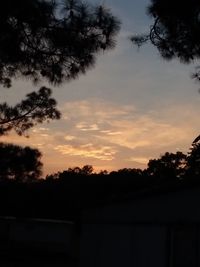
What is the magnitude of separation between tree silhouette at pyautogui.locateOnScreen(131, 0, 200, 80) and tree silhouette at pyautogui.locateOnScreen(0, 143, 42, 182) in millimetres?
10193

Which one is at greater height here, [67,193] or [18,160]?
[67,193]

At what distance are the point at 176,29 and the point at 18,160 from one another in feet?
35.6

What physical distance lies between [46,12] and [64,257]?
75.3ft

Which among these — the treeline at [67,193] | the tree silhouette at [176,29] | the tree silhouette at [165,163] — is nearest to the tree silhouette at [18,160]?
the tree silhouette at [176,29]

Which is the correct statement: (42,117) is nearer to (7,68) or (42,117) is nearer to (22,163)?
(22,163)

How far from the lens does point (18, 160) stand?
70.8 ft

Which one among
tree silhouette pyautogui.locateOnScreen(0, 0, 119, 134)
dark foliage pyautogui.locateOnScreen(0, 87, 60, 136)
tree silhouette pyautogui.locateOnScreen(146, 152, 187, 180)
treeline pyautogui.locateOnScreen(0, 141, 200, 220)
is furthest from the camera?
tree silhouette pyautogui.locateOnScreen(146, 152, 187, 180)

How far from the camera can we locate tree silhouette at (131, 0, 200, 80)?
11258mm

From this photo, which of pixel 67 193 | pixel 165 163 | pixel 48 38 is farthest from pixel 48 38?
pixel 165 163

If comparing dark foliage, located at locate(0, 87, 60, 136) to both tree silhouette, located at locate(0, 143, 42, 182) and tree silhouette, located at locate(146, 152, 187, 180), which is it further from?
tree silhouette, located at locate(146, 152, 187, 180)

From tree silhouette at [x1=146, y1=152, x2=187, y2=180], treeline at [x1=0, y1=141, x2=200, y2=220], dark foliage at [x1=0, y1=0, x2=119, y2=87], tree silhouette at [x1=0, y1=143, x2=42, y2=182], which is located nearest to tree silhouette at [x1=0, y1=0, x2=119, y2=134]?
dark foliage at [x1=0, y1=0, x2=119, y2=87]

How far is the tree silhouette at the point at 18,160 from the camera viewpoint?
70.4ft

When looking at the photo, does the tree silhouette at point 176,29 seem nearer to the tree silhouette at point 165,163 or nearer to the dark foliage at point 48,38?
the dark foliage at point 48,38

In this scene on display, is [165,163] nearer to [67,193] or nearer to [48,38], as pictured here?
[67,193]
